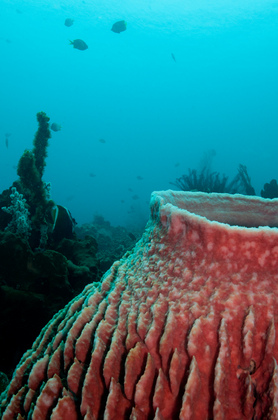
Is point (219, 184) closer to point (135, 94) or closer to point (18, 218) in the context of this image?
point (18, 218)

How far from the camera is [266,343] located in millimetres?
1110

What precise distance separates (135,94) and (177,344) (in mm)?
126656

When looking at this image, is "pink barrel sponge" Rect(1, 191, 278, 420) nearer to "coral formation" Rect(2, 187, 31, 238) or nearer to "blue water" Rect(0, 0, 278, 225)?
"coral formation" Rect(2, 187, 31, 238)

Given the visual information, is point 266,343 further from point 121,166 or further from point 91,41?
point 121,166

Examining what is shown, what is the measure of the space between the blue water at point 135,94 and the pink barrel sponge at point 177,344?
7014 centimetres

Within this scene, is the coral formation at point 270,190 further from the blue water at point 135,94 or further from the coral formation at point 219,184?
the blue water at point 135,94

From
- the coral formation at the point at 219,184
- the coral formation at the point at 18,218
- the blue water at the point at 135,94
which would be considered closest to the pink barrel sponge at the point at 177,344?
the coral formation at the point at 18,218

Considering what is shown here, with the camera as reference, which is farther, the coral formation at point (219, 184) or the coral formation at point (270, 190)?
the coral formation at point (219, 184)

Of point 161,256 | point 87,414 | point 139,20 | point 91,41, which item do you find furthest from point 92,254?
point 91,41

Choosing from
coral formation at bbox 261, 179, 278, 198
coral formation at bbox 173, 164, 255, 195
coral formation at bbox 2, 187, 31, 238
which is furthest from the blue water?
coral formation at bbox 2, 187, 31, 238

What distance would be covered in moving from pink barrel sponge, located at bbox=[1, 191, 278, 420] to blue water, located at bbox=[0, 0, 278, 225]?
70143mm

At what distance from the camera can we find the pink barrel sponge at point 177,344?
3.58ft

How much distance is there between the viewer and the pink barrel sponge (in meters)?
1.09

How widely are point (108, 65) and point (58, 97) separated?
3010 cm
